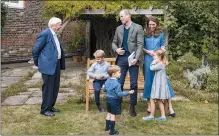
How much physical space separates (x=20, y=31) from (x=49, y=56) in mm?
8762

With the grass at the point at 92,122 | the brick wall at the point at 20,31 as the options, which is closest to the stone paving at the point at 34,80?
the grass at the point at 92,122

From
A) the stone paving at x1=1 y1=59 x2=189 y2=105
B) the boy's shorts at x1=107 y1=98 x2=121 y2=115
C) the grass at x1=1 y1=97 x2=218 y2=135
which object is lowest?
the grass at x1=1 y1=97 x2=218 y2=135

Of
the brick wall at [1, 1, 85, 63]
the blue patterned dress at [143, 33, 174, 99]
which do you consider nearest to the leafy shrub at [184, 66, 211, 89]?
the blue patterned dress at [143, 33, 174, 99]

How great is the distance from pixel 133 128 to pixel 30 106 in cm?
223

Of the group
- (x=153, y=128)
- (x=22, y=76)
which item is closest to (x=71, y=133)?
(x=153, y=128)

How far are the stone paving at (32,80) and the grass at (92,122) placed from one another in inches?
24.3

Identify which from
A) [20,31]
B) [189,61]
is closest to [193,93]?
[189,61]

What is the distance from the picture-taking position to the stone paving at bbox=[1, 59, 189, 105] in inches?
312

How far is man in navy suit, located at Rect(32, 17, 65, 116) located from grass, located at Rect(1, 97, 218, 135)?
40cm

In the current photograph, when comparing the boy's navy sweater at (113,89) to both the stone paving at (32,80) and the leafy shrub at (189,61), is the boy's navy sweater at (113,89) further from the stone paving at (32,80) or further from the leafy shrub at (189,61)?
the leafy shrub at (189,61)

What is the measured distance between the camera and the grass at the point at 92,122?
583 cm

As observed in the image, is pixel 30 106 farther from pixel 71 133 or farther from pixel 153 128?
pixel 153 128

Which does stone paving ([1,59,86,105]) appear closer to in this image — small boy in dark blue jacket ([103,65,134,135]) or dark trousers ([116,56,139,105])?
dark trousers ([116,56,139,105])

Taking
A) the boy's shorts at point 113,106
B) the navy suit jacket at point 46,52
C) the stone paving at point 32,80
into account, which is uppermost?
the navy suit jacket at point 46,52
